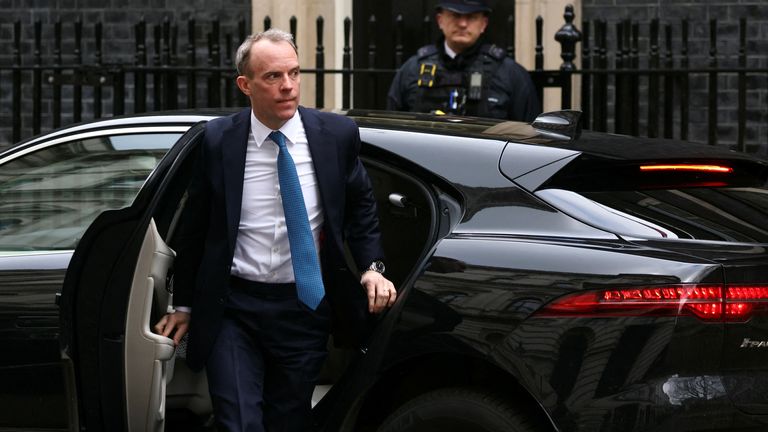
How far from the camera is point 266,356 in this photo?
14.1 feet

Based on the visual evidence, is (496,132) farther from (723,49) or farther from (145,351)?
(723,49)

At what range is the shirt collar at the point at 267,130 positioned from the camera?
4.20m

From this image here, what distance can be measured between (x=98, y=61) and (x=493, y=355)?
6.08 metres

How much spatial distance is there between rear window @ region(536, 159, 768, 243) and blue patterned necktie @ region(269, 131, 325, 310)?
0.67 m

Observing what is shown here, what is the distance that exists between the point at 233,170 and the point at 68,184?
1370 mm

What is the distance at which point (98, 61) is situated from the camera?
931cm

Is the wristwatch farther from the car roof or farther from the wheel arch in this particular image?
the car roof

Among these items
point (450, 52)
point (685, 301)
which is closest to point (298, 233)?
point (685, 301)

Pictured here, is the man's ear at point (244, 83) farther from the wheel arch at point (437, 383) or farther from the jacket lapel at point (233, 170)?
the wheel arch at point (437, 383)

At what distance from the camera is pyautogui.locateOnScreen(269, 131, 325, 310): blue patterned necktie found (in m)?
4.12

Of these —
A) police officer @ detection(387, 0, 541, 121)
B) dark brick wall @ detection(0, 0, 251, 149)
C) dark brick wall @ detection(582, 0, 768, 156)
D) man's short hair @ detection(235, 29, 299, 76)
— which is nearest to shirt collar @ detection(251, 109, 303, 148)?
man's short hair @ detection(235, 29, 299, 76)

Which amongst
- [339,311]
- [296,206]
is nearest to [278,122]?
[296,206]

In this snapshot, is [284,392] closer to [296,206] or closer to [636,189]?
[296,206]

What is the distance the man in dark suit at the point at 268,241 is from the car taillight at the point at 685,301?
718 millimetres
